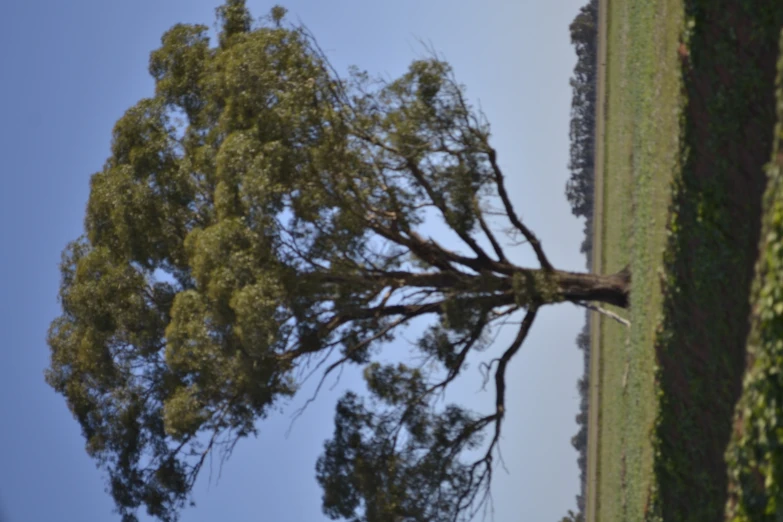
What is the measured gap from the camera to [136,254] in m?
20.7

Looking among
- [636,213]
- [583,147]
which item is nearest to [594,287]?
[636,213]

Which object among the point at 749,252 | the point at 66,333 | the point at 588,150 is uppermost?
the point at 588,150

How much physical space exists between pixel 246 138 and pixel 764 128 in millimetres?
10141

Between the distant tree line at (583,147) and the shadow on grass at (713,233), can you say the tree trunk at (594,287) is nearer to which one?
the shadow on grass at (713,233)

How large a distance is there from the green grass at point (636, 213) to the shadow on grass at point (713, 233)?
1.14 meters

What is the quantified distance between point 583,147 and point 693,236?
22.5 m

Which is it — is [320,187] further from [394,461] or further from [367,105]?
[394,461]

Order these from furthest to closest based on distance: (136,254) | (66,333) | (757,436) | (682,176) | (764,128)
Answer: (66,333) → (136,254) → (682,176) → (764,128) → (757,436)

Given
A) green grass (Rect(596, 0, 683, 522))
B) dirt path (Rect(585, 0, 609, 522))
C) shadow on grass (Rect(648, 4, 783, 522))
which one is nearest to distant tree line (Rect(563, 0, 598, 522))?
dirt path (Rect(585, 0, 609, 522))

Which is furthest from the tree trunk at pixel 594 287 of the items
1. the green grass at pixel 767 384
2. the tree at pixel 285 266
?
the green grass at pixel 767 384

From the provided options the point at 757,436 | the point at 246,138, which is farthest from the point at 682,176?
the point at 246,138

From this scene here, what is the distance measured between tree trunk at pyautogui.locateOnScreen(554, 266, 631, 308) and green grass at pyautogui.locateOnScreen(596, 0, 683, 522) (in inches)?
19.2

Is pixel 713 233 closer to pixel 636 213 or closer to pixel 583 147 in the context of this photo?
pixel 636 213

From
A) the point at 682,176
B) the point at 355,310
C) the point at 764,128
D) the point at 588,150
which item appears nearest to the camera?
the point at 764,128
